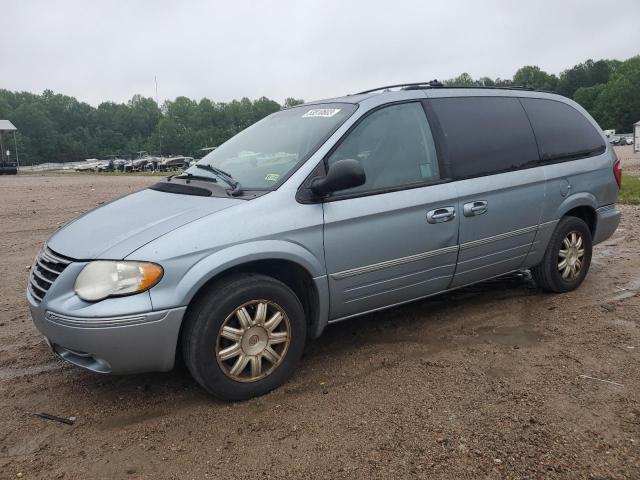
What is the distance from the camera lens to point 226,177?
3.79 metres

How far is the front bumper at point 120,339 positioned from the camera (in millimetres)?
2857

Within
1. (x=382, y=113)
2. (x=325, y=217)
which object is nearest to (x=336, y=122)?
(x=382, y=113)

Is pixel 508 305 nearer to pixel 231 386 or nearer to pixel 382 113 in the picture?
pixel 382 113

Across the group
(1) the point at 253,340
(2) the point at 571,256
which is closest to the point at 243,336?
(1) the point at 253,340

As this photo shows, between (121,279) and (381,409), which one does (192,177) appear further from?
(381,409)

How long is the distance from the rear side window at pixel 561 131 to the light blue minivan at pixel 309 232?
0.02m

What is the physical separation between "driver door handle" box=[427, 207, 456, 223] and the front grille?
2.33 meters

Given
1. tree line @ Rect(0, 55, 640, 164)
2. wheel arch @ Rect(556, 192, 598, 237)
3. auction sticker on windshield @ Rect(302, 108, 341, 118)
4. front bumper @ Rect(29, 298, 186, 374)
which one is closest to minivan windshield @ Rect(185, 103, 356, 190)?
auction sticker on windshield @ Rect(302, 108, 341, 118)

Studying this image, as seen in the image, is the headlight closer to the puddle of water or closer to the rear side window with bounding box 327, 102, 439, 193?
the puddle of water

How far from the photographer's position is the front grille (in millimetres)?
3121

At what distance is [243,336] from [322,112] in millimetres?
1786

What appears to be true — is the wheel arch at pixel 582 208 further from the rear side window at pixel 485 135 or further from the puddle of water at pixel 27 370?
the puddle of water at pixel 27 370

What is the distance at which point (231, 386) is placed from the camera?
10.4 ft

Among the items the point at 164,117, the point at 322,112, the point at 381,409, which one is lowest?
the point at 381,409
